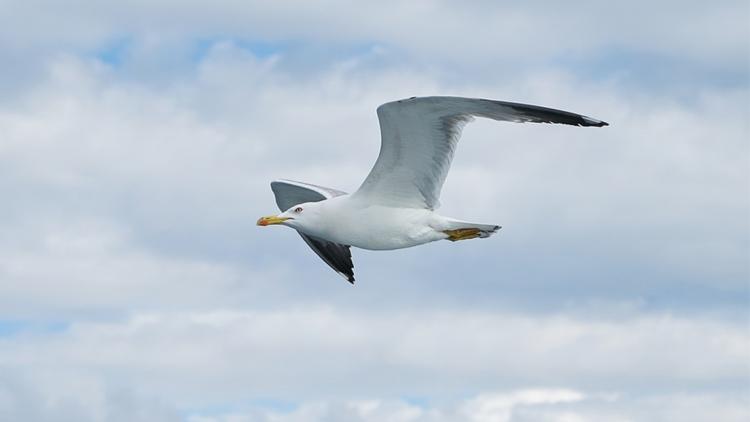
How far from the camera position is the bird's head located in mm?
27375

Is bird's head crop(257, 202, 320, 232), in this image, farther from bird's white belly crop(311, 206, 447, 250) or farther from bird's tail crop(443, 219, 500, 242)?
bird's tail crop(443, 219, 500, 242)

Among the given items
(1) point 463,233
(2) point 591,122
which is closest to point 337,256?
(1) point 463,233

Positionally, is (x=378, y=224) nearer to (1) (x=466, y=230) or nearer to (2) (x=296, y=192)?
(1) (x=466, y=230)

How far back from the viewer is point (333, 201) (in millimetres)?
27172

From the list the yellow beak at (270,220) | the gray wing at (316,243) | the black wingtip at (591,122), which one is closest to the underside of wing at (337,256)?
the gray wing at (316,243)

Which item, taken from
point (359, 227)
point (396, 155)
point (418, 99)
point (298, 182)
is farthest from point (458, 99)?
point (298, 182)

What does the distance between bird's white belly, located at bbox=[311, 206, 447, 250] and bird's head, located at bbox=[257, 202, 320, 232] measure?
1.95 ft

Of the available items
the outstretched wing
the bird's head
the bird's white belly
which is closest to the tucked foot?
the bird's white belly

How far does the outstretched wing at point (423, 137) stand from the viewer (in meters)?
23.5

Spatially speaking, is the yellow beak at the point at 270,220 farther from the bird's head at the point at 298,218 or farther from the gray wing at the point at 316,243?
the gray wing at the point at 316,243

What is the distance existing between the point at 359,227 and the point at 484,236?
2.67 metres

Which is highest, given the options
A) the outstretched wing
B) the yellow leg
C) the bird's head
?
the outstretched wing

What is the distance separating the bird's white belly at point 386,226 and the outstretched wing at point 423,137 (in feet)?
0.76

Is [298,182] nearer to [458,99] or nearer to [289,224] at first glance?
[289,224]
